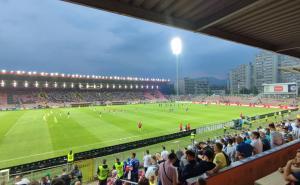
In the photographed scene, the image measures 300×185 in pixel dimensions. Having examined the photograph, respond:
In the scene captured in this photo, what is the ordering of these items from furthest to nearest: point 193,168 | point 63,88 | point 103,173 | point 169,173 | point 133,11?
point 63,88 → point 103,173 → point 133,11 → point 193,168 → point 169,173

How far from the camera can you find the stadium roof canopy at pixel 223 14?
186 inches

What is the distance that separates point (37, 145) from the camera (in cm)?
2023

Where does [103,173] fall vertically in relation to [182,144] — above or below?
above

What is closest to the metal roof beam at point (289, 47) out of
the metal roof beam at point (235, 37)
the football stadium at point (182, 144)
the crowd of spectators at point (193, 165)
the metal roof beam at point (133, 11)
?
the football stadium at point (182, 144)

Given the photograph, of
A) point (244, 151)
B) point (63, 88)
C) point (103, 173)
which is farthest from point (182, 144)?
point (63, 88)

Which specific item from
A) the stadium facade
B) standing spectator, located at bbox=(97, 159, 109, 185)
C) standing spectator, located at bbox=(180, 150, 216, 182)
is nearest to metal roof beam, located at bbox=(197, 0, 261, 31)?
standing spectator, located at bbox=(180, 150, 216, 182)

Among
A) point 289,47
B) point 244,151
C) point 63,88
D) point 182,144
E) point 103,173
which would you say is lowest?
point 182,144

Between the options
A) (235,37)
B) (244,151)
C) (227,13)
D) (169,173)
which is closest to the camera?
(169,173)

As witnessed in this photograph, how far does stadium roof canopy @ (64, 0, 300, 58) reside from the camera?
4715 millimetres

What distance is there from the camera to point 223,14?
17.1ft

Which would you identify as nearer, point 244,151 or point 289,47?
point 244,151

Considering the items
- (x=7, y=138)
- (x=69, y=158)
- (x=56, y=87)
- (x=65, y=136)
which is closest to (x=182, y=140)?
(x=69, y=158)

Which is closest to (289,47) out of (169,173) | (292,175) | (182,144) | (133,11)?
(292,175)

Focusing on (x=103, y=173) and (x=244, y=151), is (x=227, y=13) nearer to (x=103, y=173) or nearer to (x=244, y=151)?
(x=244, y=151)
